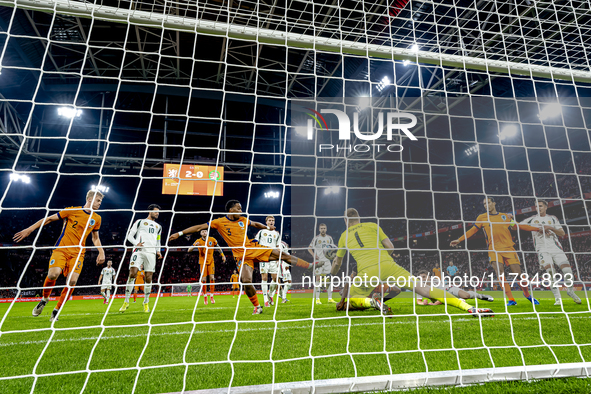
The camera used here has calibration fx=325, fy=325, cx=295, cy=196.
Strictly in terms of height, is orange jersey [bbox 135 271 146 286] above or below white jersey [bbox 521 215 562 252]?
below

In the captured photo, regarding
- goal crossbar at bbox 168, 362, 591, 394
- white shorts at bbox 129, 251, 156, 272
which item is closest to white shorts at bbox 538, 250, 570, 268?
goal crossbar at bbox 168, 362, 591, 394

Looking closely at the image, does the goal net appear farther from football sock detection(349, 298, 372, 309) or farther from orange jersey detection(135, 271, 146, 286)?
orange jersey detection(135, 271, 146, 286)

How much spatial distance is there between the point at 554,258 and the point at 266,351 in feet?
17.5

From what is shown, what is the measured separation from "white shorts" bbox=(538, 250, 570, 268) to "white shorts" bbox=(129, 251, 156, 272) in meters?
6.72

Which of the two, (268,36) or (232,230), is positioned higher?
(268,36)

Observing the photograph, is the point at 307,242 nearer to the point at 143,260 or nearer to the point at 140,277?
the point at 140,277

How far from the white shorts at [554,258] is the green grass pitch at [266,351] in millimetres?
1316

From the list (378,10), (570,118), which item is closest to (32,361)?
(378,10)

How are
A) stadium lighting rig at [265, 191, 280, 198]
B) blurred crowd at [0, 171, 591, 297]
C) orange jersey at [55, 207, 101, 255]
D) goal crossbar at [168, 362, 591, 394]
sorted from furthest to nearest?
1. stadium lighting rig at [265, 191, 280, 198]
2. blurred crowd at [0, 171, 591, 297]
3. orange jersey at [55, 207, 101, 255]
4. goal crossbar at [168, 362, 591, 394]

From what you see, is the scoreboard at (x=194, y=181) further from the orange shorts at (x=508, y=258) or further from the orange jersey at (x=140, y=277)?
the orange shorts at (x=508, y=258)

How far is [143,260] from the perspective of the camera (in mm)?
5738

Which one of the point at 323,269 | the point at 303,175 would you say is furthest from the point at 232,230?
the point at 303,175

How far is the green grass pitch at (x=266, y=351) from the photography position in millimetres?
2189

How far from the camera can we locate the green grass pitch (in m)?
2.19
